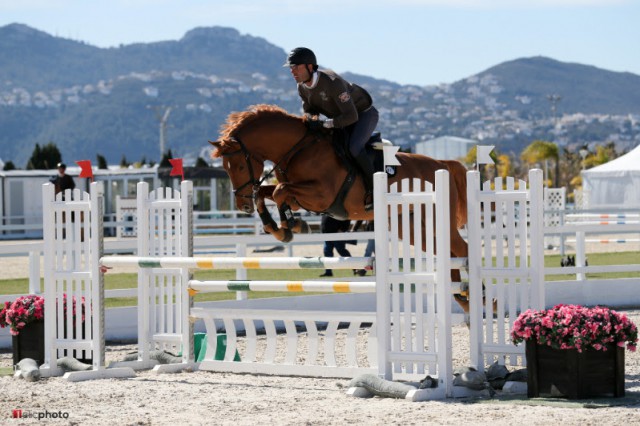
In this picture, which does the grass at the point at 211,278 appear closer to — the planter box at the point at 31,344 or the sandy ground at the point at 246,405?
the planter box at the point at 31,344

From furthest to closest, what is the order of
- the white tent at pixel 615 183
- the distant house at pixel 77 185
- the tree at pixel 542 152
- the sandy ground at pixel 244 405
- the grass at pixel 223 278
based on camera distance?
the tree at pixel 542 152
the distant house at pixel 77 185
the white tent at pixel 615 183
the grass at pixel 223 278
the sandy ground at pixel 244 405

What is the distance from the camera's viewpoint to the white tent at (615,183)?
30.7 meters

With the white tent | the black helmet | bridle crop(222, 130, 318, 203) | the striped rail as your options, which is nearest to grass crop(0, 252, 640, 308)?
bridle crop(222, 130, 318, 203)

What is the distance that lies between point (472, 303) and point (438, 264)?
1.32 feet

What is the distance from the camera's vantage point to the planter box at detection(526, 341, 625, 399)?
601cm

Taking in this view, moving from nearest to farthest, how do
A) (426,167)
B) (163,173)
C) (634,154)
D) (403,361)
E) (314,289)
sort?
1. (403,361)
2. (314,289)
3. (426,167)
4. (634,154)
5. (163,173)

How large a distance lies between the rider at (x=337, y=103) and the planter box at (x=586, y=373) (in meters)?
2.98

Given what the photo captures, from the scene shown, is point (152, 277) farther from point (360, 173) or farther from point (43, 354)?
point (360, 173)

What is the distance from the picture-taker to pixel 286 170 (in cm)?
871

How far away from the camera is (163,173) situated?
129 ft

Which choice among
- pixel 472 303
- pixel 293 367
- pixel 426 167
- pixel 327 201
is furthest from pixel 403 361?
pixel 426 167

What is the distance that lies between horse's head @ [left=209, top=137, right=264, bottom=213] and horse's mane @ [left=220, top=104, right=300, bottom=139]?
127mm

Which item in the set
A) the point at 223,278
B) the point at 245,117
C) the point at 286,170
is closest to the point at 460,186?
the point at 286,170

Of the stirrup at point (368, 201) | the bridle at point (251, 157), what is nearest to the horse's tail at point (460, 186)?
the stirrup at point (368, 201)
